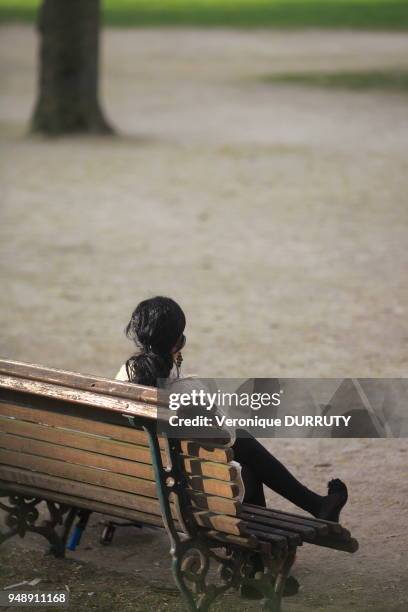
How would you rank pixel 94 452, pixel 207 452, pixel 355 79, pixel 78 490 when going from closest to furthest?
pixel 207 452, pixel 94 452, pixel 78 490, pixel 355 79

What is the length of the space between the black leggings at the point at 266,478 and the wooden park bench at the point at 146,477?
14 centimetres

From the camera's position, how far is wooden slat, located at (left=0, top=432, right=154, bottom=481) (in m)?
4.50

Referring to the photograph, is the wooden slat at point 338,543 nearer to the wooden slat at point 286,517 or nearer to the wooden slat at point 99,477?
the wooden slat at point 286,517

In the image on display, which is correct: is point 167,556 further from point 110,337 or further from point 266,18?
point 266,18

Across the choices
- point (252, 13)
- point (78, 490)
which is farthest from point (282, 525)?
point (252, 13)

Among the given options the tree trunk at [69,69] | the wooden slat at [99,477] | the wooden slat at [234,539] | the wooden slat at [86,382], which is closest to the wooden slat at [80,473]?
the wooden slat at [99,477]

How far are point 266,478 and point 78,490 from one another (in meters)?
0.72

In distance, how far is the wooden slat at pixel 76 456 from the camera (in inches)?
177

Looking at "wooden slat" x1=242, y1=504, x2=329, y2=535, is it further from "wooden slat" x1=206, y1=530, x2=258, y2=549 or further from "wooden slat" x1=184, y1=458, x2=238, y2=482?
"wooden slat" x1=184, y1=458, x2=238, y2=482

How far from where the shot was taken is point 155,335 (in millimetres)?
4574

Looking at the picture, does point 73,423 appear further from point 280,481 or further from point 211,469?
point 280,481

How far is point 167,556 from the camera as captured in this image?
523cm

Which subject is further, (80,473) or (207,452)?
(80,473)

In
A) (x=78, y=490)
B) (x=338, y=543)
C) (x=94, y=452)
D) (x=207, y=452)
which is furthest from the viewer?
(x=78, y=490)
